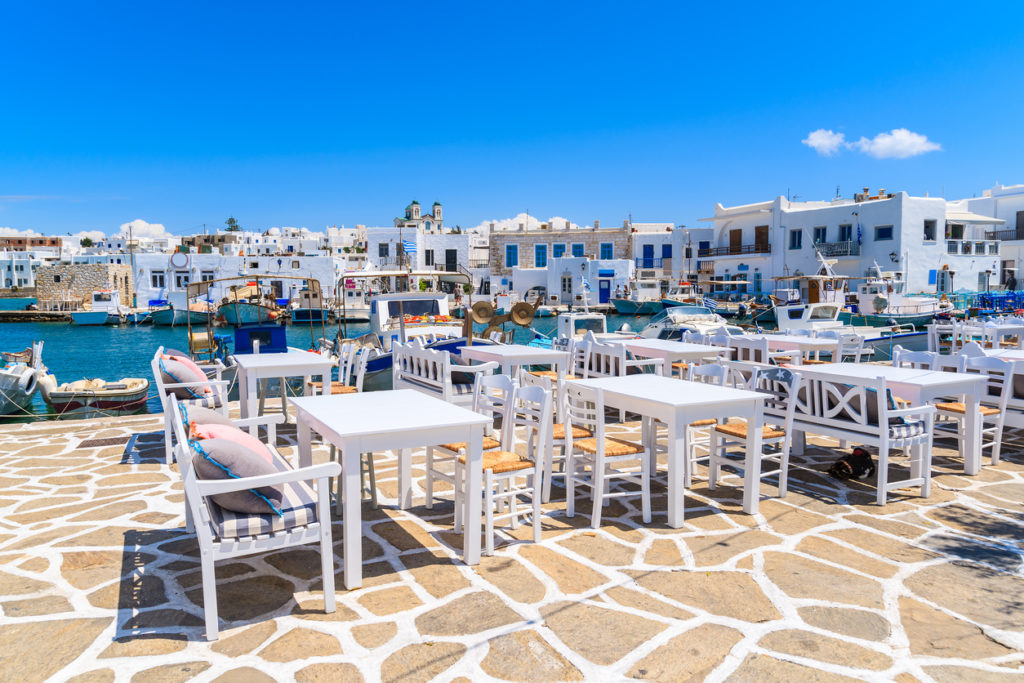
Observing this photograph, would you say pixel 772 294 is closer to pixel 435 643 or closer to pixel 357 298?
pixel 357 298

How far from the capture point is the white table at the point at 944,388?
552cm

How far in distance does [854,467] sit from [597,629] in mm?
3491

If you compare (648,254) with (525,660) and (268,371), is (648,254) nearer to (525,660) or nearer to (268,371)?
(268,371)

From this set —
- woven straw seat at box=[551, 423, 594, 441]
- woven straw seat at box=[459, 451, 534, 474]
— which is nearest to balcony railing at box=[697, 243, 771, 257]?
woven straw seat at box=[551, 423, 594, 441]

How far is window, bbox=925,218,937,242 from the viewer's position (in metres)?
36.2

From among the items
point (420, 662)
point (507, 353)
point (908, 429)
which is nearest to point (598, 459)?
point (420, 662)

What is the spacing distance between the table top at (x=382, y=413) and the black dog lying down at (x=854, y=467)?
3471 mm

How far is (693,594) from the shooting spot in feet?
11.9

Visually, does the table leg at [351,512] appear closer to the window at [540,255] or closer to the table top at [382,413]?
the table top at [382,413]

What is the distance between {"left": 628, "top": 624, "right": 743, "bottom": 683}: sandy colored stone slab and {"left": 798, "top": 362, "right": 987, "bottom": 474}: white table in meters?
2.98

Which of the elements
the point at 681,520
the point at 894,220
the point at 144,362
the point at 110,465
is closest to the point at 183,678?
the point at 681,520

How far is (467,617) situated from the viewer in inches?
131

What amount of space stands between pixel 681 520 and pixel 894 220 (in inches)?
1443

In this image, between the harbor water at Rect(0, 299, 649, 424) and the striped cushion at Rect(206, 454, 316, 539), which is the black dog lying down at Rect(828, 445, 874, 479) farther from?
the harbor water at Rect(0, 299, 649, 424)
